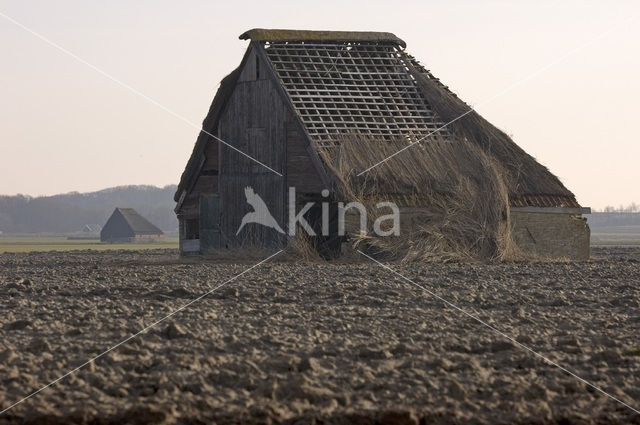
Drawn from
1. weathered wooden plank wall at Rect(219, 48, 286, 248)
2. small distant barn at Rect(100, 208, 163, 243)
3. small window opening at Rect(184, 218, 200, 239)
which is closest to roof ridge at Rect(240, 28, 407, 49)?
weathered wooden plank wall at Rect(219, 48, 286, 248)

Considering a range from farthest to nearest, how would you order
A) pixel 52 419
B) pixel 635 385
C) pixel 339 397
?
pixel 635 385
pixel 339 397
pixel 52 419

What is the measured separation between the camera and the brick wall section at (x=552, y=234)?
26000 mm

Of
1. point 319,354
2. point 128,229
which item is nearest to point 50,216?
point 128,229

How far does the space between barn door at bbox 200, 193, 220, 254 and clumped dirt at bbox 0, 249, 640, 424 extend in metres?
11.0

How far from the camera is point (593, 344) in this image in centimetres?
1030

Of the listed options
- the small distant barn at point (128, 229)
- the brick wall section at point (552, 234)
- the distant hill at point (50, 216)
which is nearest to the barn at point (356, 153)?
the brick wall section at point (552, 234)

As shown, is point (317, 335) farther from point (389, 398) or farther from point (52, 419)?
point (52, 419)

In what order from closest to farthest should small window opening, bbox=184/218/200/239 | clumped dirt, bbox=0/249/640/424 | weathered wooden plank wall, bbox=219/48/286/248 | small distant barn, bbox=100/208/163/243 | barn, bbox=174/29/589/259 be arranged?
clumped dirt, bbox=0/249/640/424
barn, bbox=174/29/589/259
weathered wooden plank wall, bbox=219/48/286/248
small window opening, bbox=184/218/200/239
small distant barn, bbox=100/208/163/243

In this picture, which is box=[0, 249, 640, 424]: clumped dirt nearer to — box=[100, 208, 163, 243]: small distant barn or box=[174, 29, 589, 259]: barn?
box=[174, 29, 589, 259]: barn

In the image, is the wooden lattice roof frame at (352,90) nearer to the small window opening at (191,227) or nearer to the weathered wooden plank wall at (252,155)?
the weathered wooden plank wall at (252,155)

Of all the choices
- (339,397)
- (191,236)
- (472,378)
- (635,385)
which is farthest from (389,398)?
(191,236)

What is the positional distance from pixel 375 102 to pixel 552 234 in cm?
555

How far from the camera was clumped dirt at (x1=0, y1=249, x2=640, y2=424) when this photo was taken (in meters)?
7.38

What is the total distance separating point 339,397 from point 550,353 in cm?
281
